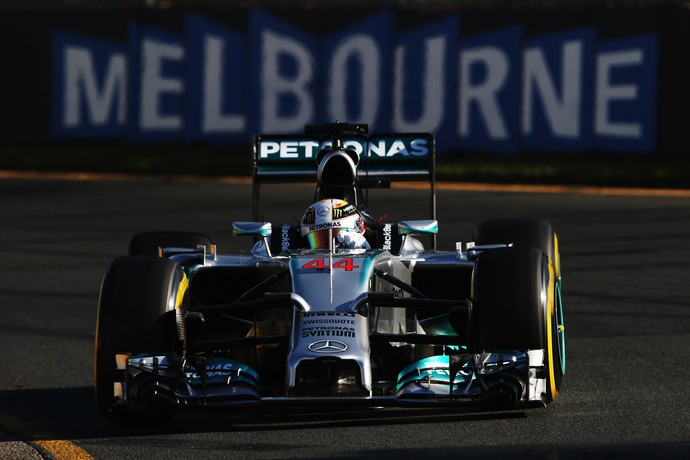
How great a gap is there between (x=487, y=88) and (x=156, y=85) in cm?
551

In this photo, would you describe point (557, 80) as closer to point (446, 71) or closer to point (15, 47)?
point (446, 71)

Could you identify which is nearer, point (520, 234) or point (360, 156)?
point (520, 234)

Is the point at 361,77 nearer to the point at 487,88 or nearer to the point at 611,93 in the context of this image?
the point at 487,88

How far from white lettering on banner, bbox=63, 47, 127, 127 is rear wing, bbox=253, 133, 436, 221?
1464cm

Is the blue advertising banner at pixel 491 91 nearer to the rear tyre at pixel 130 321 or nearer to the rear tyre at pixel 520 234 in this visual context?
the rear tyre at pixel 520 234

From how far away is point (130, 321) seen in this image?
7.51 m

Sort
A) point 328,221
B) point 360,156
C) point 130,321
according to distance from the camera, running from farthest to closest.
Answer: point 360,156, point 328,221, point 130,321

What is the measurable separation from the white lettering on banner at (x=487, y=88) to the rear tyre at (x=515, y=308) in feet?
48.1

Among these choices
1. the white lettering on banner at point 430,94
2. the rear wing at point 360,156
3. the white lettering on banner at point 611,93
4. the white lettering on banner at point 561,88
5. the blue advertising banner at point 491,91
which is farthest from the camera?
the white lettering on banner at point 430,94

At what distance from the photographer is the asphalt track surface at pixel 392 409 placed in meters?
7.12

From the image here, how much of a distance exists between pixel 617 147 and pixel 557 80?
132cm

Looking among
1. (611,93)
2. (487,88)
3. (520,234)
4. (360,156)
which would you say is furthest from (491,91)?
(520,234)

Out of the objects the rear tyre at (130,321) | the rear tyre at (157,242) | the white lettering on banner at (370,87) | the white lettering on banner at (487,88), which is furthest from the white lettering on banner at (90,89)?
the rear tyre at (130,321)

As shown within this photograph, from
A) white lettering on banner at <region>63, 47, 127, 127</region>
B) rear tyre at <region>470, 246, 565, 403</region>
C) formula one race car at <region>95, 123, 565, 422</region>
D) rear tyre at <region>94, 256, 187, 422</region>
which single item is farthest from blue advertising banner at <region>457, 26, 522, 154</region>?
rear tyre at <region>94, 256, 187, 422</region>
